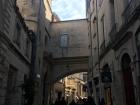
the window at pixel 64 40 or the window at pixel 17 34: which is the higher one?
the window at pixel 64 40

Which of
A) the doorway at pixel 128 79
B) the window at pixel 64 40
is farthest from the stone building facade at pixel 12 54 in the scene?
the window at pixel 64 40

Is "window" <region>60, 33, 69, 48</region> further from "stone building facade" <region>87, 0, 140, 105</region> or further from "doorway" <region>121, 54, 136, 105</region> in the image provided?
"doorway" <region>121, 54, 136, 105</region>

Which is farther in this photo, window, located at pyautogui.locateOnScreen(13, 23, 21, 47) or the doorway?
window, located at pyautogui.locateOnScreen(13, 23, 21, 47)

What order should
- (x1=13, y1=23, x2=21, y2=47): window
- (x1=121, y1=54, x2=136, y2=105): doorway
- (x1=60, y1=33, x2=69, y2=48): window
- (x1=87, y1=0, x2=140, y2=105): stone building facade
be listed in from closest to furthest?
(x1=87, y1=0, x2=140, y2=105): stone building facade < (x1=121, y1=54, x2=136, y2=105): doorway < (x1=13, y1=23, x2=21, y2=47): window < (x1=60, y1=33, x2=69, y2=48): window

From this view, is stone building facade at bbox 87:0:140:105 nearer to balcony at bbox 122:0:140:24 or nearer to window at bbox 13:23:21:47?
balcony at bbox 122:0:140:24

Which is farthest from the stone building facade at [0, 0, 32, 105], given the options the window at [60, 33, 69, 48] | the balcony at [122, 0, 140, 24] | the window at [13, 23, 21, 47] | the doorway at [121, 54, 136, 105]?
the window at [60, 33, 69, 48]

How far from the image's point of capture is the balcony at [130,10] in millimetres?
9805

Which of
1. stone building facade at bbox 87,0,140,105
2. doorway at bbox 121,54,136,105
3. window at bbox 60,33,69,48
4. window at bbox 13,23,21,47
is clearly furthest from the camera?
window at bbox 60,33,69,48

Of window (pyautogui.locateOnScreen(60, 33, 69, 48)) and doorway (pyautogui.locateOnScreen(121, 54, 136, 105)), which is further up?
window (pyautogui.locateOnScreen(60, 33, 69, 48))

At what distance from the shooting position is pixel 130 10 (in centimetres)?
1058

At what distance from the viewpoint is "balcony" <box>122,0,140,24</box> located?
32.2ft

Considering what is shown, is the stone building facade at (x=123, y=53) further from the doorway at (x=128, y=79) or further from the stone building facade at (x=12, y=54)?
the stone building facade at (x=12, y=54)

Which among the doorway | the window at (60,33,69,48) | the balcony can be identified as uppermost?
the window at (60,33,69,48)

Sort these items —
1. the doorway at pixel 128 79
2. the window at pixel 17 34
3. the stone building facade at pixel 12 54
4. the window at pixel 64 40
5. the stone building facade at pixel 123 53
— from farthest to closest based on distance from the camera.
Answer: the window at pixel 64 40 < the window at pixel 17 34 < the doorway at pixel 128 79 < the stone building facade at pixel 12 54 < the stone building facade at pixel 123 53
